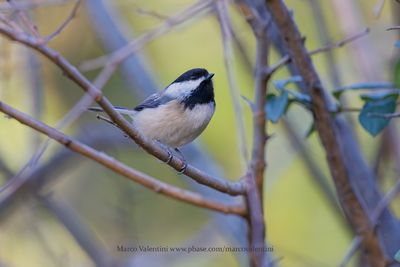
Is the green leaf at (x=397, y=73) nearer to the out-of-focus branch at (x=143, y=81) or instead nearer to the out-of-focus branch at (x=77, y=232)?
the out-of-focus branch at (x=143, y=81)

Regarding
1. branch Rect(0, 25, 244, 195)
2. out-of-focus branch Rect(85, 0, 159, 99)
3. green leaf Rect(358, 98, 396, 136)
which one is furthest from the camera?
out-of-focus branch Rect(85, 0, 159, 99)

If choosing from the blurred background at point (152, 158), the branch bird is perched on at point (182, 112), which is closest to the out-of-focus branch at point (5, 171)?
the blurred background at point (152, 158)

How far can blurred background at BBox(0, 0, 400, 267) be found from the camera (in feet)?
12.4

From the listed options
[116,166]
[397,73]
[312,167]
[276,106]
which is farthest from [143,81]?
[116,166]

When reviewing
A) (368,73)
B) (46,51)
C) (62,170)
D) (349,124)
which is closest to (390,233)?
(349,124)

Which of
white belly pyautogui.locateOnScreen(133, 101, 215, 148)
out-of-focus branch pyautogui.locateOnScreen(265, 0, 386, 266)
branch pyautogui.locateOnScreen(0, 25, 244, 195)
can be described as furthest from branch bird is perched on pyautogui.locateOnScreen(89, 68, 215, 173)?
branch pyautogui.locateOnScreen(0, 25, 244, 195)

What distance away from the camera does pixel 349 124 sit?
364 centimetres

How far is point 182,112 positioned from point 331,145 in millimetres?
726

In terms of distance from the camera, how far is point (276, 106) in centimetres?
280

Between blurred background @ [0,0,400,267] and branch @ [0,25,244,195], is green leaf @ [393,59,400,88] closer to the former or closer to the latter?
branch @ [0,25,244,195]

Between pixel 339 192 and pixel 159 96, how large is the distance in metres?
1.05

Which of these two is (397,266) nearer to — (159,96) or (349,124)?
(349,124)

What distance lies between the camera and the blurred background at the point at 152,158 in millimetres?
3789

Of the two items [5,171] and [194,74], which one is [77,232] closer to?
[5,171]
